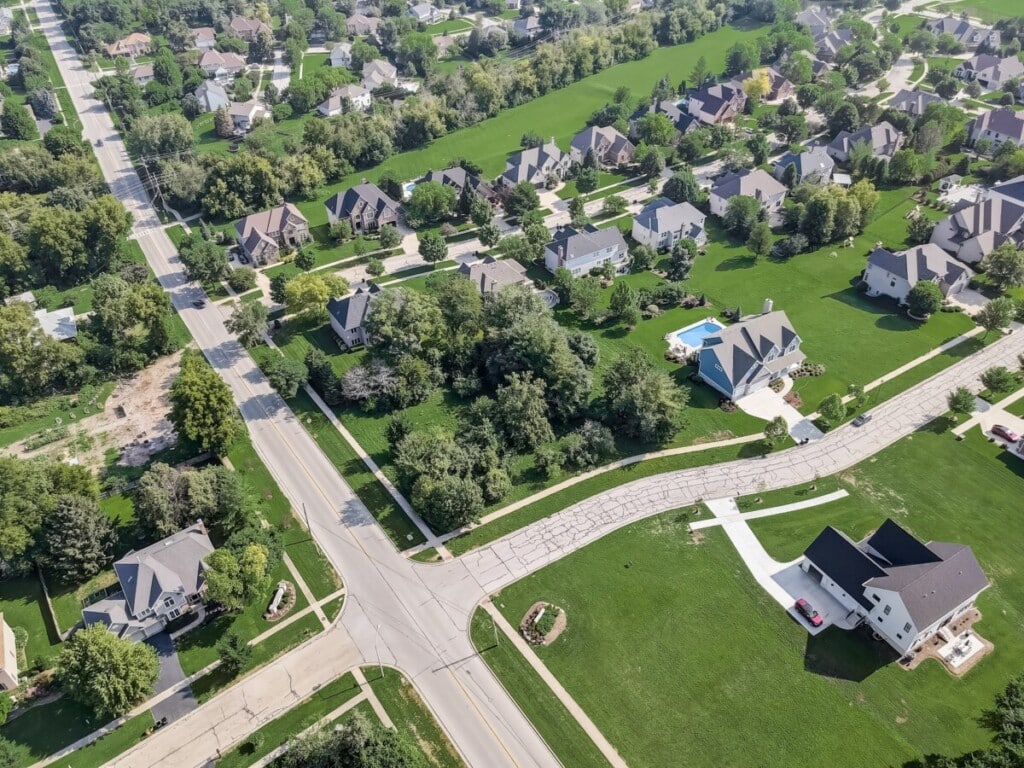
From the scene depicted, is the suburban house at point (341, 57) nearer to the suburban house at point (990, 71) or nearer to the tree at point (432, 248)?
the tree at point (432, 248)

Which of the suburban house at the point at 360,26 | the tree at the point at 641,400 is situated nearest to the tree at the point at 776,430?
the tree at the point at 641,400

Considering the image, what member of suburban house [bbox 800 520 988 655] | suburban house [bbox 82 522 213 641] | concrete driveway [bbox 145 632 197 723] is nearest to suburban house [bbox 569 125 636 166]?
suburban house [bbox 800 520 988 655]

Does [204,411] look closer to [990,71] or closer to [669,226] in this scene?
[669,226]

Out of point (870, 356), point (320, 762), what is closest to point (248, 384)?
point (320, 762)

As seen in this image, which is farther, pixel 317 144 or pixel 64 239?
pixel 317 144

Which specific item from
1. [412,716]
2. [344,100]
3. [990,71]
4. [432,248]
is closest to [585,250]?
[432,248]

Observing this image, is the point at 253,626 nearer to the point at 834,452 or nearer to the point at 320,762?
the point at 320,762

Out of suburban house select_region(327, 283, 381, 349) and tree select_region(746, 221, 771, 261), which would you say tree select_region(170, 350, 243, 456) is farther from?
tree select_region(746, 221, 771, 261)
